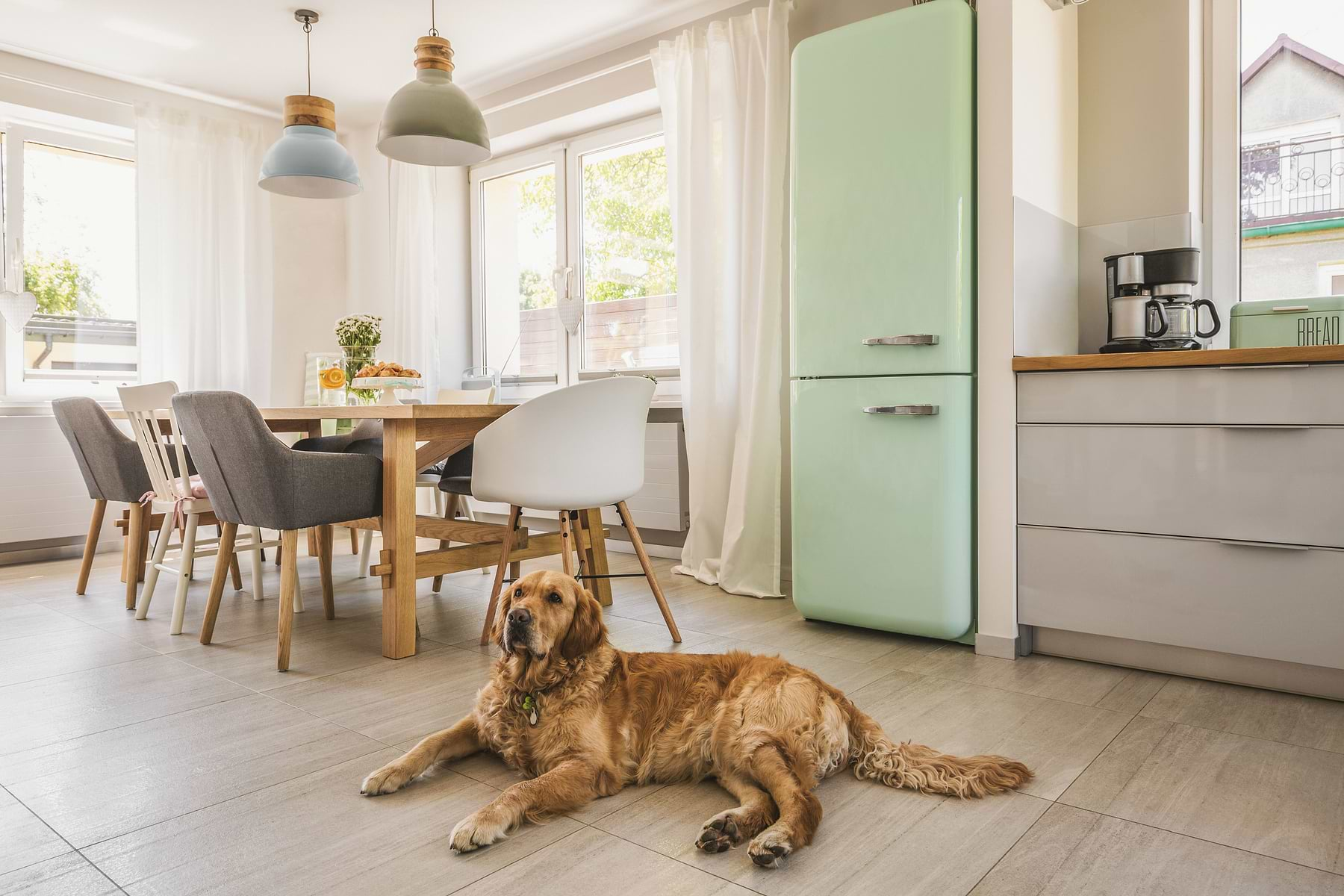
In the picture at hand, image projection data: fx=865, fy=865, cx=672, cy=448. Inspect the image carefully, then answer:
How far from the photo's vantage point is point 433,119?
296 centimetres

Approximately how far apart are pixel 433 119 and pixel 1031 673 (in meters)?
2.57

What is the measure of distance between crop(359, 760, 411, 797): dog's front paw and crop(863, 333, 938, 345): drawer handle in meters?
1.78

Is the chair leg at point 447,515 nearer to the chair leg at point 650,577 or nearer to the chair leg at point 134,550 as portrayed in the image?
the chair leg at point 650,577

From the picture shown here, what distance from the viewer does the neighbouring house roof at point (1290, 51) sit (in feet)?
8.56

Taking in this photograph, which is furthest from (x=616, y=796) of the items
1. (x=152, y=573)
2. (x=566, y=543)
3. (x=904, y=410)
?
(x=152, y=573)

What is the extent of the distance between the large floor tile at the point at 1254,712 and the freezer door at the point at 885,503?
1.98ft

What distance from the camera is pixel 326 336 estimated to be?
5.61 metres

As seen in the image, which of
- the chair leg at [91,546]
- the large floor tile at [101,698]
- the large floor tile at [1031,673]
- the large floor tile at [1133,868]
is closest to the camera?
the large floor tile at [1133,868]

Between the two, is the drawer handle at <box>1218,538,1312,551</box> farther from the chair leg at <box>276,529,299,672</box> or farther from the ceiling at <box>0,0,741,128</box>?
the ceiling at <box>0,0,741,128</box>

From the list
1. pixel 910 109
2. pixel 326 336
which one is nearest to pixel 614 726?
pixel 910 109

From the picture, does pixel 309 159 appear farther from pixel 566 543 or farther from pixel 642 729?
pixel 642 729

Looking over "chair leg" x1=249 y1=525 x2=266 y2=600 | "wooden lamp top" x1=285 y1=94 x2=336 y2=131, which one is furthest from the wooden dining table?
"wooden lamp top" x1=285 y1=94 x2=336 y2=131

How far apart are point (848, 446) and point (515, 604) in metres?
1.45

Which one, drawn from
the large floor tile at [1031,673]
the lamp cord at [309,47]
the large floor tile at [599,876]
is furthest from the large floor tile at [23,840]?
the lamp cord at [309,47]
